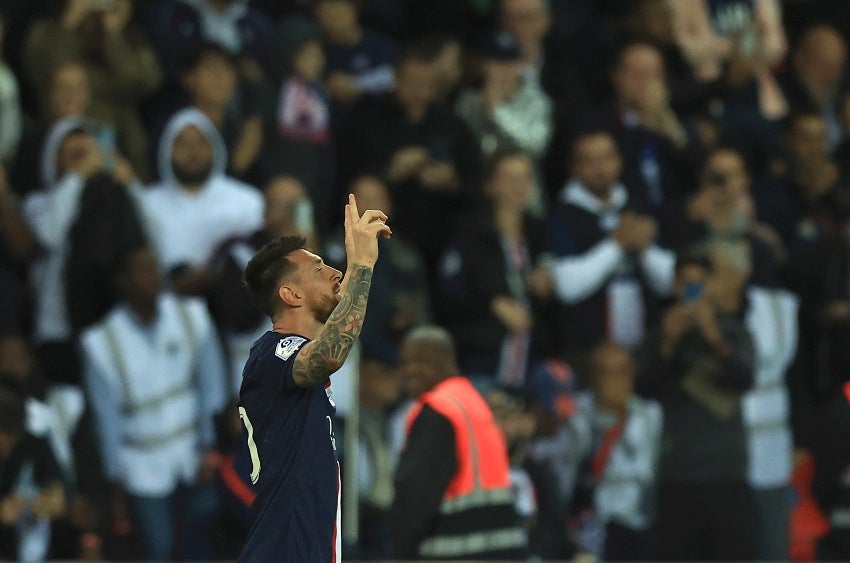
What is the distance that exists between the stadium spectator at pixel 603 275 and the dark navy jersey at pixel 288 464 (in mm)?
6061

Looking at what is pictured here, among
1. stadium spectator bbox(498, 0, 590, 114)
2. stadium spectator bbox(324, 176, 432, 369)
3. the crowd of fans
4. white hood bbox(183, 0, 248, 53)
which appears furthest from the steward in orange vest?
stadium spectator bbox(498, 0, 590, 114)

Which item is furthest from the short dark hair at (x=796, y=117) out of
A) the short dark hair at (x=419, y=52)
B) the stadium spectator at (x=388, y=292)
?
the stadium spectator at (x=388, y=292)

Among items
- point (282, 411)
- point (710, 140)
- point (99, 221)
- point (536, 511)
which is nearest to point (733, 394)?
point (536, 511)

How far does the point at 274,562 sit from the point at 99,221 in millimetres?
5226

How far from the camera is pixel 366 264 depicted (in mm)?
5660

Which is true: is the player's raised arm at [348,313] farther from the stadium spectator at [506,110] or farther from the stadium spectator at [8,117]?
the stadium spectator at [506,110]

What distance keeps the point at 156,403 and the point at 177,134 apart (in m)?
1.73

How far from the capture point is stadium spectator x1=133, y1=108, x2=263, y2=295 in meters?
10.9

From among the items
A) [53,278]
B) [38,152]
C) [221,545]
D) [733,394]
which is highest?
[38,152]

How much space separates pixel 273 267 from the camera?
5.93 metres

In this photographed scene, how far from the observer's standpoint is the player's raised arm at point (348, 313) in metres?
5.59

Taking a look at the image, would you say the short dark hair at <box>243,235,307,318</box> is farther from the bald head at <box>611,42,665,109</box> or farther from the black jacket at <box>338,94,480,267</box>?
the bald head at <box>611,42,665,109</box>

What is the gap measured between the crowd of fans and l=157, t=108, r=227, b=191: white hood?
0.09ft

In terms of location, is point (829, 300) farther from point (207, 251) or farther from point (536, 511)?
point (207, 251)
